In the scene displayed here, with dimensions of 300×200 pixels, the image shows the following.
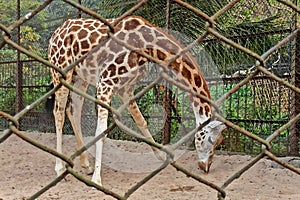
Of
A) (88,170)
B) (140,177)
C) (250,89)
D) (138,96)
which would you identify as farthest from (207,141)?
(138,96)

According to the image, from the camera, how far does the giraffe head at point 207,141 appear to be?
14.6ft

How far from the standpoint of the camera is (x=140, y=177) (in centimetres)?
452

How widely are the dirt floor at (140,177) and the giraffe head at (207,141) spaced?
121 millimetres

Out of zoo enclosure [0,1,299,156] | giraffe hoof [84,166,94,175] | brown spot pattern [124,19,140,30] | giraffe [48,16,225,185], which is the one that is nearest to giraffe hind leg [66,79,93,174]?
giraffe [48,16,225,185]

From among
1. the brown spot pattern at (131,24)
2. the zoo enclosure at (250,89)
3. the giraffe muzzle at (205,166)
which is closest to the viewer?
the brown spot pattern at (131,24)

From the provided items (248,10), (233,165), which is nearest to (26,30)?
(248,10)

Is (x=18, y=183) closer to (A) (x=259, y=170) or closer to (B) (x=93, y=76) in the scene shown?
(B) (x=93, y=76)

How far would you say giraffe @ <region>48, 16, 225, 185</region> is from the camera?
4.17 meters

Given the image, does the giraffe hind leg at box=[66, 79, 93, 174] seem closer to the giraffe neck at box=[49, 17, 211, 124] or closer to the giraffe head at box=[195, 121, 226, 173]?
the giraffe neck at box=[49, 17, 211, 124]

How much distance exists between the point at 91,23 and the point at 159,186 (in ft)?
5.76

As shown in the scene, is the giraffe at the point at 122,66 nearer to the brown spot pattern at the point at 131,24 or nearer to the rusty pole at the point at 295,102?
the brown spot pattern at the point at 131,24

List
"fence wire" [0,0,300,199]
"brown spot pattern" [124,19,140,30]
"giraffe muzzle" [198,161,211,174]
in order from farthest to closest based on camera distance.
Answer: "giraffe muzzle" [198,161,211,174]
"brown spot pattern" [124,19,140,30]
"fence wire" [0,0,300,199]

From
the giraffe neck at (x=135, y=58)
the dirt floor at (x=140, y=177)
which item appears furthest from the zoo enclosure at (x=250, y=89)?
the giraffe neck at (x=135, y=58)

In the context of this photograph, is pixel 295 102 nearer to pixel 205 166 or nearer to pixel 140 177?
pixel 205 166
